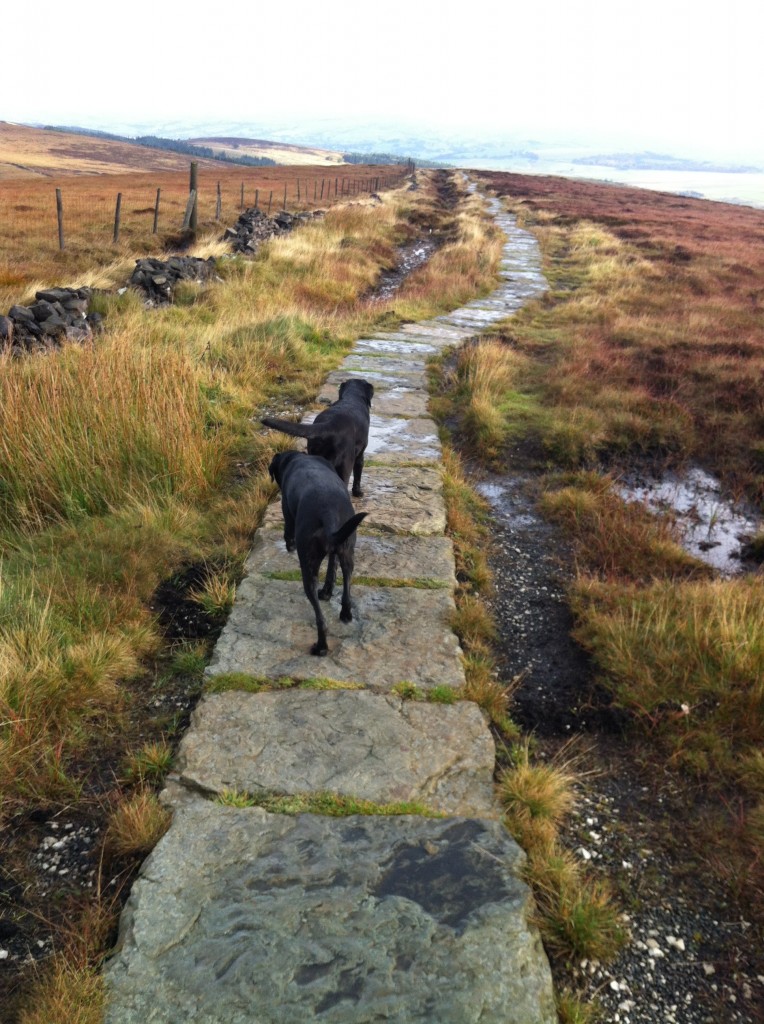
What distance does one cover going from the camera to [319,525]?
130 inches

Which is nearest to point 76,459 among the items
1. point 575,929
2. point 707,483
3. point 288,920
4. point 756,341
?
point 288,920

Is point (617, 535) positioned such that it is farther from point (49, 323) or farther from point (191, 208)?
point (191, 208)

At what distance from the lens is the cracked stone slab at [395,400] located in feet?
24.0

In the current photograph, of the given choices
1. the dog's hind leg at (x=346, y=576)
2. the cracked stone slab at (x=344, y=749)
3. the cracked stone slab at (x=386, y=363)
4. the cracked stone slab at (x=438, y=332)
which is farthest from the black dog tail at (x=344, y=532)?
the cracked stone slab at (x=438, y=332)

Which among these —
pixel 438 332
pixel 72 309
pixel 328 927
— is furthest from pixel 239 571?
pixel 438 332

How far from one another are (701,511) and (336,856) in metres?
4.79

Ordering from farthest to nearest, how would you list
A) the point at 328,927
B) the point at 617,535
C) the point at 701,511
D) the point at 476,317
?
the point at 476,317
the point at 701,511
the point at 617,535
the point at 328,927

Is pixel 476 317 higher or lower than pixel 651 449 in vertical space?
higher

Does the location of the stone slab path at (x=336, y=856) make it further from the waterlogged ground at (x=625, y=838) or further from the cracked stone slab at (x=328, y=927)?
the waterlogged ground at (x=625, y=838)

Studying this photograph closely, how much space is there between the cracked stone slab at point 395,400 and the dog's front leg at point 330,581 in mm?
3501

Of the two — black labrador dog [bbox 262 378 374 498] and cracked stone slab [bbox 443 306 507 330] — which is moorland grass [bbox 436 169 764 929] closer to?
cracked stone slab [bbox 443 306 507 330]

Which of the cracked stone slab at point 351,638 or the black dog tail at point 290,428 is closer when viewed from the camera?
the cracked stone slab at point 351,638

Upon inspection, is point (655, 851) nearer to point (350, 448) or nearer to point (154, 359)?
point (350, 448)

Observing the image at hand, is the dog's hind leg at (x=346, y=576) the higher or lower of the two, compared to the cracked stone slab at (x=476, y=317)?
lower
